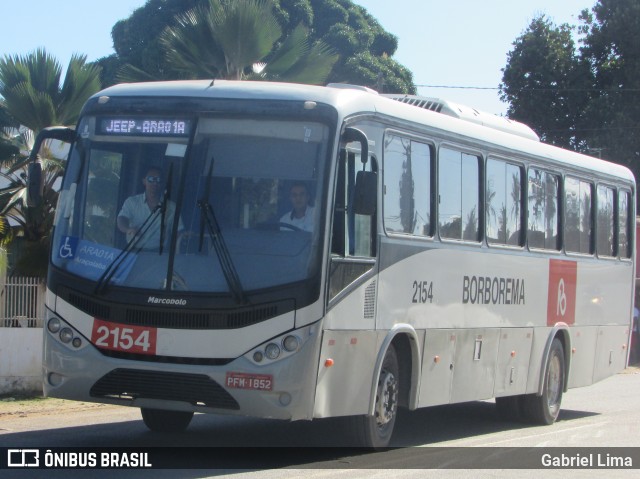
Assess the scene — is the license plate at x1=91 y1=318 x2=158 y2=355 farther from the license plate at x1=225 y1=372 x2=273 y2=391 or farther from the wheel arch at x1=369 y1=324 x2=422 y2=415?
the wheel arch at x1=369 y1=324 x2=422 y2=415

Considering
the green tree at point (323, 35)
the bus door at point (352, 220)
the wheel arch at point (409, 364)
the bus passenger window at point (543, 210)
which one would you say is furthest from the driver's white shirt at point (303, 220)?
the green tree at point (323, 35)

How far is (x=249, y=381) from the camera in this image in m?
9.02

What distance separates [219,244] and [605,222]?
29.1ft

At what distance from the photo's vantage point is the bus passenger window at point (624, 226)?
17078mm

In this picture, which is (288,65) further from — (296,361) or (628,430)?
(296,361)

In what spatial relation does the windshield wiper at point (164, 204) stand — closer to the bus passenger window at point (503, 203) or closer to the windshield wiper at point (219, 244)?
the windshield wiper at point (219, 244)

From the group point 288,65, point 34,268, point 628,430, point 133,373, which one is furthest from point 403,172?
point 288,65

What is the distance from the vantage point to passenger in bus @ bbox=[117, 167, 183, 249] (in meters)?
9.41

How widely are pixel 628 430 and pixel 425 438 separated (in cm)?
289

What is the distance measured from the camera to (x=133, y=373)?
363 inches

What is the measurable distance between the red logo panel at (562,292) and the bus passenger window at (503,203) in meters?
1.26

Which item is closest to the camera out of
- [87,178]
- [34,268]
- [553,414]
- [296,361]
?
[296,361]

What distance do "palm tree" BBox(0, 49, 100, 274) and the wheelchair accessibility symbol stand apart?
764 cm

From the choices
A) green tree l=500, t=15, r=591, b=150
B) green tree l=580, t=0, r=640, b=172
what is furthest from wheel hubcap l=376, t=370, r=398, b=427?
green tree l=500, t=15, r=591, b=150
